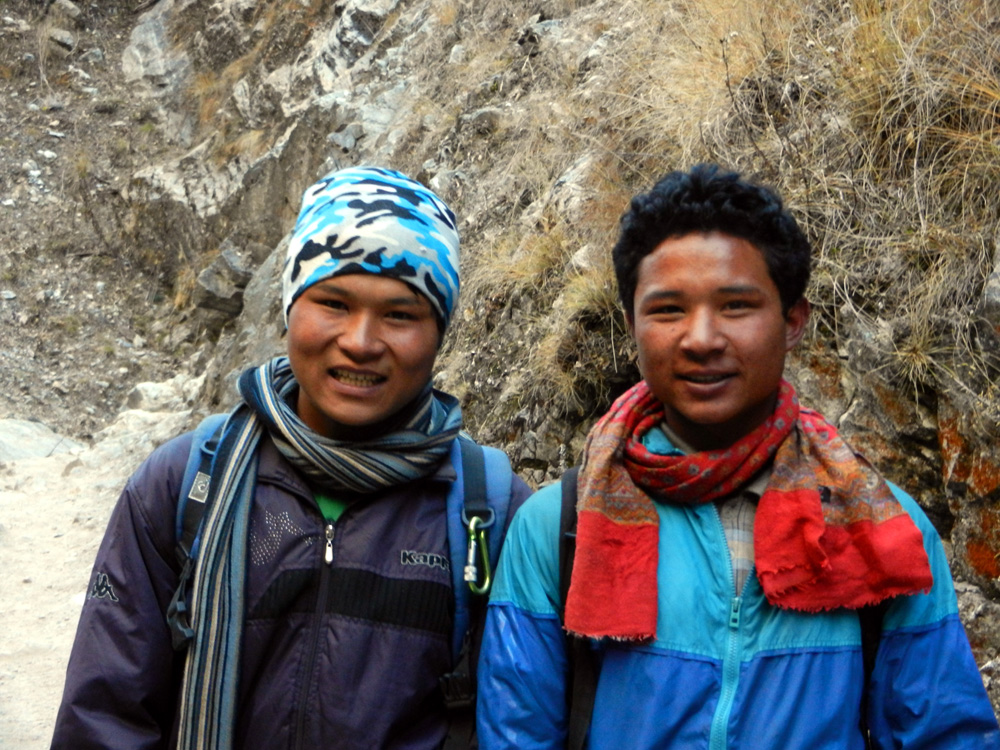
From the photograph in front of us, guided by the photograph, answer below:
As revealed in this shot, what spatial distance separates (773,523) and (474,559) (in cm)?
65

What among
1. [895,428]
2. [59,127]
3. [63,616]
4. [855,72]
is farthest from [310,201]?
[59,127]

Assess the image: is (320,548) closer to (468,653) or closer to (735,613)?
(468,653)

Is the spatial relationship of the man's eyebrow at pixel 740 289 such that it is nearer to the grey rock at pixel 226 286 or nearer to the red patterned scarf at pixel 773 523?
the red patterned scarf at pixel 773 523

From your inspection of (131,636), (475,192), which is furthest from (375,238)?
(475,192)

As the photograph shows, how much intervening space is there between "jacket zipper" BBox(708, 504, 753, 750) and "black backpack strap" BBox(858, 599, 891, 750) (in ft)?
0.83

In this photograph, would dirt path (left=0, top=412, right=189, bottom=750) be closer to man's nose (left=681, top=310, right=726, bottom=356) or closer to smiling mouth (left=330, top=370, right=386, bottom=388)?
smiling mouth (left=330, top=370, right=386, bottom=388)

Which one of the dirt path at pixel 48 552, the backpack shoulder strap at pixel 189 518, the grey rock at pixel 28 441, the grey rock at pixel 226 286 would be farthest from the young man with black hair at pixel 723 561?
the grey rock at pixel 226 286

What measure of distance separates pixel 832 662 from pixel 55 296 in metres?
13.3

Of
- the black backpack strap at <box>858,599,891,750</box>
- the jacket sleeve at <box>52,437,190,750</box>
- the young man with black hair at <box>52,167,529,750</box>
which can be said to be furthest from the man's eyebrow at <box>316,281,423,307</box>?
the black backpack strap at <box>858,599,891,750</box>

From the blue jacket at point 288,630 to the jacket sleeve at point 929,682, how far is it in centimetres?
91

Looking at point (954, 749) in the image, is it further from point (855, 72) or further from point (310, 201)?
point (855, 72)

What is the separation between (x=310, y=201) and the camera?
230 cm

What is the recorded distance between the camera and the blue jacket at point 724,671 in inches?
71.4

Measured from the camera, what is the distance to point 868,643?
1917 mm
